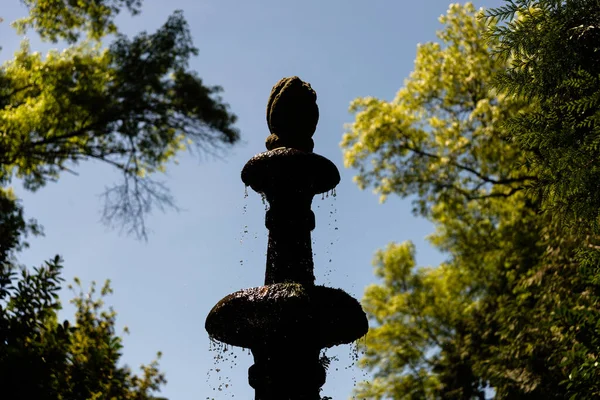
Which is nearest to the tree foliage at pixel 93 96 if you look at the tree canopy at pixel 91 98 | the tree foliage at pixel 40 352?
the tree canopy at pixel 91 98

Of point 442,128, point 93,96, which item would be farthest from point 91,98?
point 442,128

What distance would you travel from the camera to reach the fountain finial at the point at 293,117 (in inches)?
251

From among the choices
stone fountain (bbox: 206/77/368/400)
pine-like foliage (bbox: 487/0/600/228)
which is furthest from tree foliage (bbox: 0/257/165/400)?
pine-like foliage (bbox: 487/0/600/228)

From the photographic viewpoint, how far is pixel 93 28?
17.2 metres

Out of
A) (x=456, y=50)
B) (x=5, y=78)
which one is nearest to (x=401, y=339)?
(x=456, y=50)

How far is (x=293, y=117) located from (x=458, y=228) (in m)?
12.8

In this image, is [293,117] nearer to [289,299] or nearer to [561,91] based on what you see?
[289,299]

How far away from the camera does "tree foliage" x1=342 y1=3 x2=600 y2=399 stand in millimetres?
13467

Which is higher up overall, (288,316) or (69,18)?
(69,18)

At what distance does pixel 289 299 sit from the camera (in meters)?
5.03

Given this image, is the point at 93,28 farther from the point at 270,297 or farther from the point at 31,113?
the point at 270,297

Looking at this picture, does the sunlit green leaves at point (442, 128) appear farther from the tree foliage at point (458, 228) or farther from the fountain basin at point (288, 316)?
the fountain basin at point (288, 316)

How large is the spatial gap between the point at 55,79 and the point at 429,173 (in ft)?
35.2

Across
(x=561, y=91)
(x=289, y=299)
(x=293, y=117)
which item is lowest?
(x=289, y=299)
